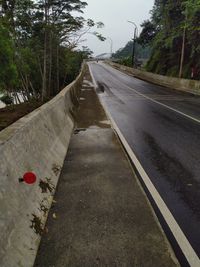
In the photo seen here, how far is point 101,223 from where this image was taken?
4.42 m

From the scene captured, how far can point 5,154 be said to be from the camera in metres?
4.05

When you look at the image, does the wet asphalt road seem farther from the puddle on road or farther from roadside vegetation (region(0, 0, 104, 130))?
roadside vegetation (region(0, 0, 104, 130))

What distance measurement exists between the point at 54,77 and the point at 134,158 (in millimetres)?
38863

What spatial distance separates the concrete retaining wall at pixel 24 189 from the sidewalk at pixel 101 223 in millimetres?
201

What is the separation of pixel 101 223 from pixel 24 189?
3.96 feet

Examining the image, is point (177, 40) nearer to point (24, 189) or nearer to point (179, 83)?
point (179, 83)

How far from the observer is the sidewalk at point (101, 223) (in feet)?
11.9

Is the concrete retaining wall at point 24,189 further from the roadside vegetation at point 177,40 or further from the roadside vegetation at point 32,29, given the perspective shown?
the roadside vegetation at point 177,40

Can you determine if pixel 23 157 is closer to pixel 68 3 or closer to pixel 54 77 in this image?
pixel 68 3

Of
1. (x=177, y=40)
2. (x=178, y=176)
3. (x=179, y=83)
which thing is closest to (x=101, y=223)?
(x=178, y=176)

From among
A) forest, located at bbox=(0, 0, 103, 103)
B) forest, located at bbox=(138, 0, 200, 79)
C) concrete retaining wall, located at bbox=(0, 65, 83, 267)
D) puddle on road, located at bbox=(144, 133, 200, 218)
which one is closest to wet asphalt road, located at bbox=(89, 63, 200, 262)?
puddle on road, located at bbox=(144, 133, 200, 218)

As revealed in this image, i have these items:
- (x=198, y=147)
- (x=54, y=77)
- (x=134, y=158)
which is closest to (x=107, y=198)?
(x=134, y=158)

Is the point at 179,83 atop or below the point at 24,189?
below

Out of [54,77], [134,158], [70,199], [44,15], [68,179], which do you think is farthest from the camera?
[54,77]
